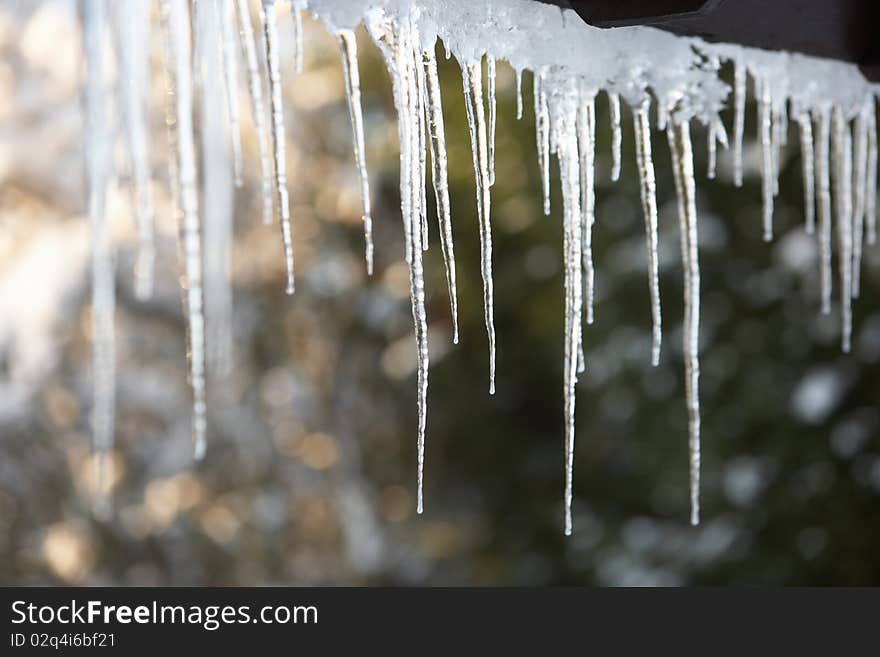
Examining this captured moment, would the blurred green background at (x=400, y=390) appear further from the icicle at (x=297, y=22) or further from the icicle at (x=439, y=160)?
the icicle at (x=297, y=22)

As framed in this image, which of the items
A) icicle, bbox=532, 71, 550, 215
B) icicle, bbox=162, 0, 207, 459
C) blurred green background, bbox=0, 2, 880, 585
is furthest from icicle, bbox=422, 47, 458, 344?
blurred green background, bbox=0, 2, 880, 585

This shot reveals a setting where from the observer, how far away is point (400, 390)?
388 centimetres

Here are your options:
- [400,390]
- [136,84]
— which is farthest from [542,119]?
[400,390]

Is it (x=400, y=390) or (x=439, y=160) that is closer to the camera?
(x=439, y=160)

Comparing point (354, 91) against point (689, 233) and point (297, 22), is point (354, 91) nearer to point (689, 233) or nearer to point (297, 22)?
point (297, 22)

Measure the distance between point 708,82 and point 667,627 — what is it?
7.77 feet

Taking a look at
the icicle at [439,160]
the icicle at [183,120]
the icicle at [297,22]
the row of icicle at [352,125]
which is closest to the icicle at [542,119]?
the row of icicle at [352,125]

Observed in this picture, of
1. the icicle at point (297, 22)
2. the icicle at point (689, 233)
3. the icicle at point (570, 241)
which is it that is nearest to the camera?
Answer: the icicle at point (297, 22)

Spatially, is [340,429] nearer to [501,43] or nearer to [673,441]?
[673,441]

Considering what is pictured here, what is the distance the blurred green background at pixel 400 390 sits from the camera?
3.29 meters

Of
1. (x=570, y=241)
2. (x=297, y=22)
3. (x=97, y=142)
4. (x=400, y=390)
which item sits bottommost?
(x=400, y=390)

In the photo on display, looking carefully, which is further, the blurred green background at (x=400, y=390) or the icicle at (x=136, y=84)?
the blurred green background at (x=400, y=390)

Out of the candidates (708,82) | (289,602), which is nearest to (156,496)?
(289,602)

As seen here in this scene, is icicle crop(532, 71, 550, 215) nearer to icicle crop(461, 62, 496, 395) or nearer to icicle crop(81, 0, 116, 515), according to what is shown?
icicle crop(461, 62, 496, 395)
